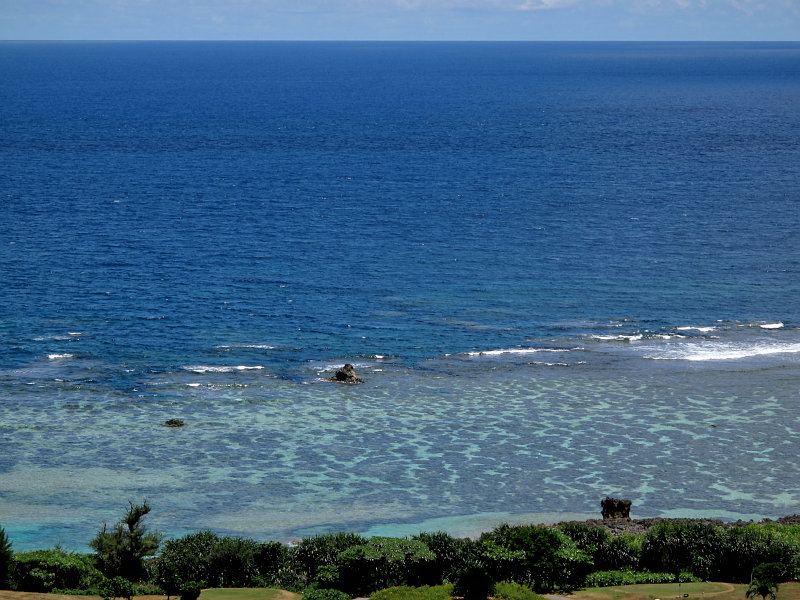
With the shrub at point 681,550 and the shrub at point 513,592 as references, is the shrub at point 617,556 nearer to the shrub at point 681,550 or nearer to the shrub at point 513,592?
the shrub at point 681,550

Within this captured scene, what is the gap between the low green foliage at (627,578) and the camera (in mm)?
41688

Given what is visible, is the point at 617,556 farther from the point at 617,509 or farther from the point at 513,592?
the point at 617,509

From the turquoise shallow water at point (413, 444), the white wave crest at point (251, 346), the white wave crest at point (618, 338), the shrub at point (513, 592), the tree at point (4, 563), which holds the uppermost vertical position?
the tree at point (4, 563)

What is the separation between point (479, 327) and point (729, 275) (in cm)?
3170

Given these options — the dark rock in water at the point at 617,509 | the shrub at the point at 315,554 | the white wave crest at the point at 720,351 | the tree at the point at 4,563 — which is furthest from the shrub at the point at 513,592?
the white wave crest at the point at 720,351

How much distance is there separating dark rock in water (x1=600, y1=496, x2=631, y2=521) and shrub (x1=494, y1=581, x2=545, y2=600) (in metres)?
14.2

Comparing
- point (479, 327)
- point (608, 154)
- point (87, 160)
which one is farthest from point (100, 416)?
point (608, 154)

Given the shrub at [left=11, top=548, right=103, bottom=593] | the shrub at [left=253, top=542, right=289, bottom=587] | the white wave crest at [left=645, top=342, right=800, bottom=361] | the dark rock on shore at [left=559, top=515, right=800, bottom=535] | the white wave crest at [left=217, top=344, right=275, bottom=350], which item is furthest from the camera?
the white wave crest at [left=217, top=344, right=275, bottom=350]

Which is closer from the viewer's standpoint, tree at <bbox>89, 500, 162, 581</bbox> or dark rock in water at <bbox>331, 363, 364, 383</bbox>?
tree at <bbox>89, 500, 162, 581</bbox>

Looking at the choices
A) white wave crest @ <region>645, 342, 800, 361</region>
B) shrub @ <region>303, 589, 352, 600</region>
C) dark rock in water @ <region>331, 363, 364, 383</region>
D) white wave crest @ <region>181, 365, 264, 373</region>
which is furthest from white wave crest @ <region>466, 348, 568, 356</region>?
shrub @ <region>303, 589, 352, 600</region>

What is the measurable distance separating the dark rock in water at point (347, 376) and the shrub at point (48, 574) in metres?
36.7

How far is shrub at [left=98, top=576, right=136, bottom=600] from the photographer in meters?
38.6

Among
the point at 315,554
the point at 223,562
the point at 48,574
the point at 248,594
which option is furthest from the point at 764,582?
the point at 48,574

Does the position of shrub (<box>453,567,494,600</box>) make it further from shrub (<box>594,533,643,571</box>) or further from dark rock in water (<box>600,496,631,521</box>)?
dark rock in water (<box>600,496,631,521</box>)
